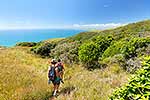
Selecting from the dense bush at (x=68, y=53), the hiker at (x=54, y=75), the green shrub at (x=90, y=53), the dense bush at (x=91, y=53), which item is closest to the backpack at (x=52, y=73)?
the hiker at (x=54, y=75)

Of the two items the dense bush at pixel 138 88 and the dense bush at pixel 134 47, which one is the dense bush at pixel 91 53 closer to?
the dense bush at pixel 134 47

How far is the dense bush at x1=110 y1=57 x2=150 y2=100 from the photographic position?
399 centimetres

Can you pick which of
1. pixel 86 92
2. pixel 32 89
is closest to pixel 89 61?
pixel 32 89

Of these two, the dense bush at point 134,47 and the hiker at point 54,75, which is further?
the dense bush at point 134,47

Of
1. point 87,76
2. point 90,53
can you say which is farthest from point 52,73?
point 90,53

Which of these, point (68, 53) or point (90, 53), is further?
point (68, 53)

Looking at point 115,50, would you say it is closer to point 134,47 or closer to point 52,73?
point 134,47

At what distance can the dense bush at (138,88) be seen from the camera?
399 cm

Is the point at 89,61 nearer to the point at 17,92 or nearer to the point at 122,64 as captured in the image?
the point at 122,64

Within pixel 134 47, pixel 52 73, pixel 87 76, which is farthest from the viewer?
pixel 134 47

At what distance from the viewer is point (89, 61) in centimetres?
1875

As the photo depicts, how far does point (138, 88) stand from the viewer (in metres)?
4.12

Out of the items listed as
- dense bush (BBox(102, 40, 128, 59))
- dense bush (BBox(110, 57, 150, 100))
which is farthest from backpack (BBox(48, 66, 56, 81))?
dense bush (BBox(102, 40, 128, 59))

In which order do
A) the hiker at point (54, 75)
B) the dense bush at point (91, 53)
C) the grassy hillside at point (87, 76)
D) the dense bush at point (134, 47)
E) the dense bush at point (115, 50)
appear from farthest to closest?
the dense bush at point (91, 53), the dense bush at point (115, 50), the dense bush at point (134, 47), the hiker at point (54, 75), the grassy hillside at point (87, 76)
